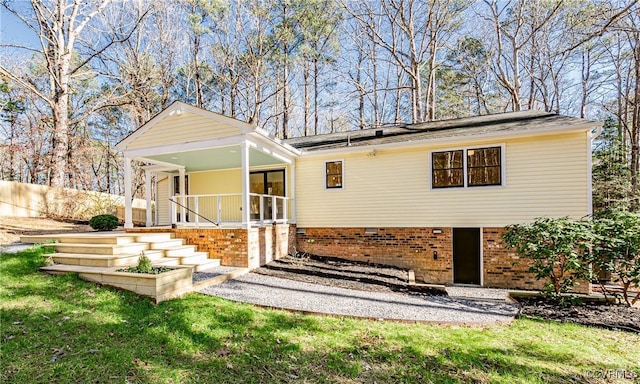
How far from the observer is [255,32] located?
18.8 meters

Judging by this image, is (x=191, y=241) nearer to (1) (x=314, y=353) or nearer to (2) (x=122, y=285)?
(2) (x=122, y=285)

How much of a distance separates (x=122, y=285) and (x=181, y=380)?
310 centimetres

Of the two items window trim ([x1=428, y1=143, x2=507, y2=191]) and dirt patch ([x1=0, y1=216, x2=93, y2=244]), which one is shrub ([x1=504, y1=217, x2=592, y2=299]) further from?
dirt patch ([x1=0, y1=216, x2=93, y2=244])

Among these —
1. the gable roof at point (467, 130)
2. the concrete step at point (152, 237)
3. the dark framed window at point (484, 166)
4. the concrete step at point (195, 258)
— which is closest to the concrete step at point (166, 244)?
the concrete step at point (152, 237)

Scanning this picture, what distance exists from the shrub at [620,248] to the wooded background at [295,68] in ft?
35.0

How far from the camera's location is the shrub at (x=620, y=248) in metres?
5.75

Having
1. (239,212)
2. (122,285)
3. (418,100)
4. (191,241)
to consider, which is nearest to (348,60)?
(418,100)

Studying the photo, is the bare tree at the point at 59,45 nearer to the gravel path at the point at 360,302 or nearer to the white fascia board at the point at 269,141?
the white fascia board at the point at 269,141

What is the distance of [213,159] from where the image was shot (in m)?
10.2

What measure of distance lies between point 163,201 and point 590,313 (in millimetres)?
13795

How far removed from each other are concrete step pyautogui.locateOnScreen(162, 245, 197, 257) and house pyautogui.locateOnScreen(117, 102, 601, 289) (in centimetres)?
25

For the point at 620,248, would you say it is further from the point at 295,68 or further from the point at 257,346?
the point at 295,68

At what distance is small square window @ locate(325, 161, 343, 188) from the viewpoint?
10.1 metres

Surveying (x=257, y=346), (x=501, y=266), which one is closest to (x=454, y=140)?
(x=501, y=266)
